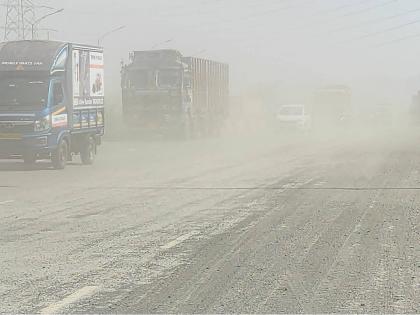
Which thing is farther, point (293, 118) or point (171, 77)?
point (293, 118)

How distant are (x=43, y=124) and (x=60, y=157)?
3.82 feet

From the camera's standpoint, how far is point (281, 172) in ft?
58.8

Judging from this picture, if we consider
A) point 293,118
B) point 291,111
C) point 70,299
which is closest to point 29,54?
point 70,299

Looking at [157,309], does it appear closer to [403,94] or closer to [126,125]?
[126,125]

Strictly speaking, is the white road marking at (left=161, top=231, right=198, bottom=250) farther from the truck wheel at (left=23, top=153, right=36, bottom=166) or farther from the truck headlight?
the truck wheel at (left=23, top=153, right=36, bottom=166)

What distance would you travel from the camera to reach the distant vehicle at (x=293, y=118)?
4041cm

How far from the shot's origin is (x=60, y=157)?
19641 millimetres

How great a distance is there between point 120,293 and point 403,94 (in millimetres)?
132539

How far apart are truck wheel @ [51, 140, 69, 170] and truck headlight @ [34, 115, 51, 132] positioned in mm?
784

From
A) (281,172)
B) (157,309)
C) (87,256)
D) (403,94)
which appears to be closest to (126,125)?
(281,172)

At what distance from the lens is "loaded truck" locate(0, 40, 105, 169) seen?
18922mm

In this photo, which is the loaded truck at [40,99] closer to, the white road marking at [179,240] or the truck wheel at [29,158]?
the truck wheel at [29,158]

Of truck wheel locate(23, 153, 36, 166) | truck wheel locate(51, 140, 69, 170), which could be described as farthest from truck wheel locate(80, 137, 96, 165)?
truck wheel locate(23, 153, 36, 166)

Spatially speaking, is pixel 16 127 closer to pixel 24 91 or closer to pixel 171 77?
pixel 24 91
